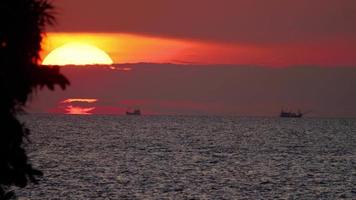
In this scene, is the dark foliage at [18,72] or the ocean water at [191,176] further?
the ocean water at [191,176]

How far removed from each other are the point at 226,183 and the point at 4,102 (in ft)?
259

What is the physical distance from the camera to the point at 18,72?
1608cm

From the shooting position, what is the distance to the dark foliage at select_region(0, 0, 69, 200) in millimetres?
15789

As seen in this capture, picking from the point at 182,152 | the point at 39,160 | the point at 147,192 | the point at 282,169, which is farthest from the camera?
the point at 182,152

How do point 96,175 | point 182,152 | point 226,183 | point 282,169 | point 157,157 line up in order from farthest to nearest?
point 182,152
point 157,157
point 282,169
point 96,175
point 226,183

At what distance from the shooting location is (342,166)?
126312mm

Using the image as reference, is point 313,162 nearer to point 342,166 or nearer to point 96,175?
point 342,166

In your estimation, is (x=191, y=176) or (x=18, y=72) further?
(x=191, y=176)

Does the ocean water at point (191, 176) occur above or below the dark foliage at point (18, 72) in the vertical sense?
below

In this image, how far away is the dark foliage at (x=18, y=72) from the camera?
15.8 m

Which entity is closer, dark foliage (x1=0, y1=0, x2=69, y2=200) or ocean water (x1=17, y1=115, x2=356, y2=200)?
dark foliage (x1=0, y1=0, x2=69, y2=200)

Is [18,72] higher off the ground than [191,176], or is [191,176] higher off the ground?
[18,72]

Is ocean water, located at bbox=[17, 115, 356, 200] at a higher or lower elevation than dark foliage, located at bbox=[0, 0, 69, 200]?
lower

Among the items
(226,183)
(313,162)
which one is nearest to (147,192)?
(226,183)
